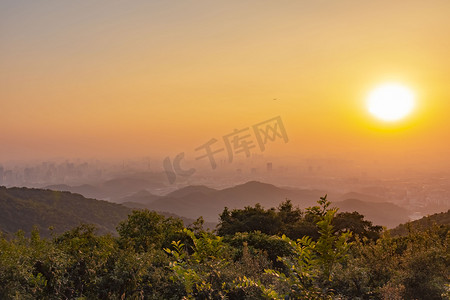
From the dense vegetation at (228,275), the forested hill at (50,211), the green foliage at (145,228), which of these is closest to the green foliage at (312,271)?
the dense vegetation at (228,275)

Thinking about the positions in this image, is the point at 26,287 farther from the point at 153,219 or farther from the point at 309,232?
the point at 309,232

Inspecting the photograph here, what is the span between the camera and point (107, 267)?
783 centimetres

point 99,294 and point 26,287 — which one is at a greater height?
point 26,287

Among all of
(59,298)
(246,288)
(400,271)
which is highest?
(59,298)

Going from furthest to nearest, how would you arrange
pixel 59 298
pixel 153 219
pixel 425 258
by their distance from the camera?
1. pixel 153 219
2. pixel 425 258
3. pixel 59 298

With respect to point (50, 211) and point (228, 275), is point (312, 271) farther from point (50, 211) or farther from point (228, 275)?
point (50, 211)

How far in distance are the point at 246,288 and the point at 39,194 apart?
7815 inches

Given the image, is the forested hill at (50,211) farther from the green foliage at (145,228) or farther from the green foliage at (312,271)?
the green foliage at (312,271)

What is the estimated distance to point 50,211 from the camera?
489 ft


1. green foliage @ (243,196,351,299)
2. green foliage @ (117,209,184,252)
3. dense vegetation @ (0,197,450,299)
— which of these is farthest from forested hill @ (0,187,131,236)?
green foliage @ (243,196,351,299)

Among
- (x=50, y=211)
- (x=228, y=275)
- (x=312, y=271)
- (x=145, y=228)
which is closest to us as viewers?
(x=312, y=271)

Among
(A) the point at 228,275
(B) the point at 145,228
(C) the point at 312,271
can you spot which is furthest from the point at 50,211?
(C) the point at 312,271

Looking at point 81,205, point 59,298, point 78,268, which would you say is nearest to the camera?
point 59,298

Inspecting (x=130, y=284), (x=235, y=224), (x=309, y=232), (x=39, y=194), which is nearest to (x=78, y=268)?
(x=130, y=284)
